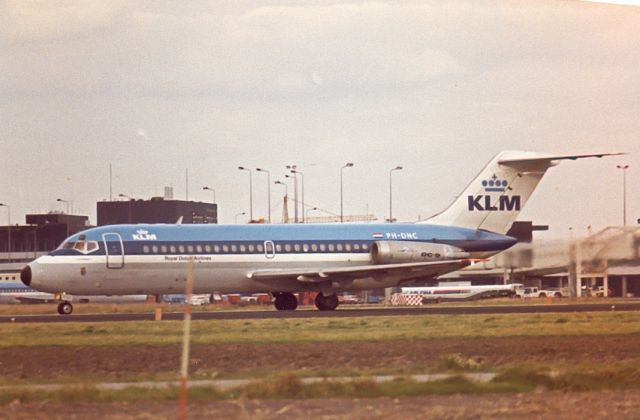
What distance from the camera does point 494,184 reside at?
49312 mm

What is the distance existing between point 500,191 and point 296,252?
935cm

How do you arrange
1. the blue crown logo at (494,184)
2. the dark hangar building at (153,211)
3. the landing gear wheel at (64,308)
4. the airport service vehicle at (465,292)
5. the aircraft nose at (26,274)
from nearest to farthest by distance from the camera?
the aircraft nose at (26,274)
the landing gear wheel at (64,308)
the blue crown logo at (494,184)
the dark hangar building at (153,211)
the airport service vehicle at (465,292)

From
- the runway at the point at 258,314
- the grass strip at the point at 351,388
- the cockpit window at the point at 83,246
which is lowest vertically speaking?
the runway at the point at 258,314

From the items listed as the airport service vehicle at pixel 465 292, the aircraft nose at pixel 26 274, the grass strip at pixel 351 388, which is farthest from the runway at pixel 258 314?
the airport service vehicle at pixel 465 292

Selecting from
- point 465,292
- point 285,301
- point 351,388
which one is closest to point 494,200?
point 285,301

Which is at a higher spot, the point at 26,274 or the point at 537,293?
the point at 26,274

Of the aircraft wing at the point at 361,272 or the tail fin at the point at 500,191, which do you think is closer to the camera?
the aircraft wing at the point at 361,272

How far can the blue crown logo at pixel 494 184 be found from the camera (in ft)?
161

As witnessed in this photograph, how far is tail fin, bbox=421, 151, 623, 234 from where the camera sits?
160 feet

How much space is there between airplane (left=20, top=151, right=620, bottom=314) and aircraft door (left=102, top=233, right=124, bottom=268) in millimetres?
36

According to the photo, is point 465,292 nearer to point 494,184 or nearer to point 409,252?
point 494,184

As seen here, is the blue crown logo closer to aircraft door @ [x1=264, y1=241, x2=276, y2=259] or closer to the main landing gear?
the main landing gear

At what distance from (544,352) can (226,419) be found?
1204cm

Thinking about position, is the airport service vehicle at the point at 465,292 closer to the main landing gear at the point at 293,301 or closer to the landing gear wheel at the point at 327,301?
the main landing gear at the point at 293,301
